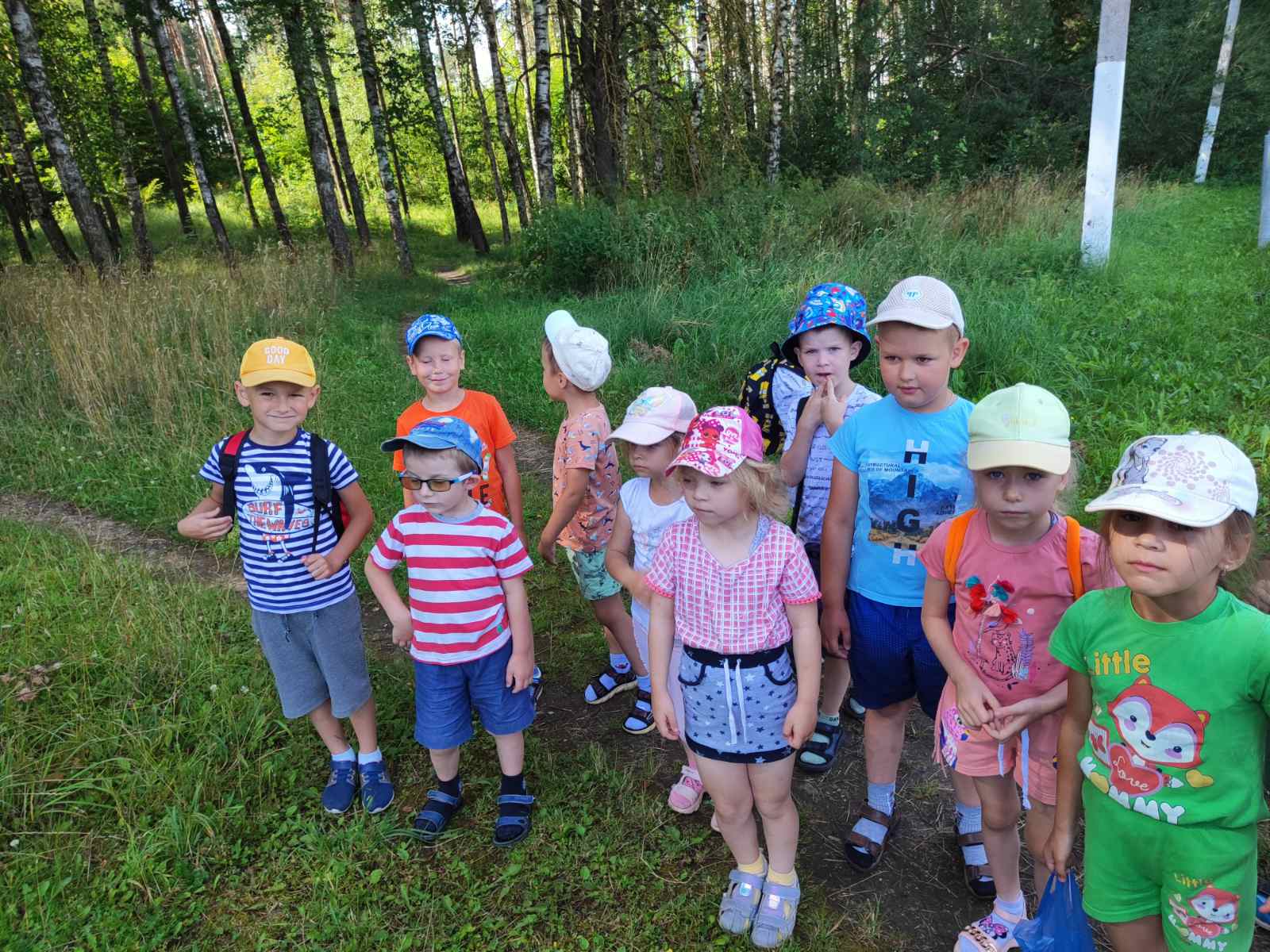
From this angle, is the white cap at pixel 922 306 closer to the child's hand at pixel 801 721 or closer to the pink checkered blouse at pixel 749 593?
the pink checkered blouse at pixel 749 593

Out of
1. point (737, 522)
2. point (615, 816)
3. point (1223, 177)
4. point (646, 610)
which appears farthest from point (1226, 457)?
point (1223, 177)

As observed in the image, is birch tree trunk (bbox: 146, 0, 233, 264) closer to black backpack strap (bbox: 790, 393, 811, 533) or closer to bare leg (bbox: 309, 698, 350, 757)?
bare leg (bbox: 309, 698, 350, 757)

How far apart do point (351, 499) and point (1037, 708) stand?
233 centimetres

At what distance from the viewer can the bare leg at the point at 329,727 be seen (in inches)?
112

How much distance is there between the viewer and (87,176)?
16875 millimetres

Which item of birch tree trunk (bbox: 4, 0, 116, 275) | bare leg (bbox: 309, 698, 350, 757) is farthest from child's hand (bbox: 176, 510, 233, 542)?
birch tree trunk (bbox: 4, 0, 116, 275)

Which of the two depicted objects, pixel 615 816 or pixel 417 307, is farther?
pixel 417 307

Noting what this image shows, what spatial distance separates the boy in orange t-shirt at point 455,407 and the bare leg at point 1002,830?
1963 mm

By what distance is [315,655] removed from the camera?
9.10ft

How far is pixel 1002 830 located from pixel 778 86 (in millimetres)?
13463

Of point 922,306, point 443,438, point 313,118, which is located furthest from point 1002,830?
point 313,118

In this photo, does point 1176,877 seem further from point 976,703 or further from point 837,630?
point 837,630

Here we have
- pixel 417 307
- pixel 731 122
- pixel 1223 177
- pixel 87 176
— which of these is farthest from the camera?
pixel 1223 177

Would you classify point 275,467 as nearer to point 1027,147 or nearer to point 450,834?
point 450,834
